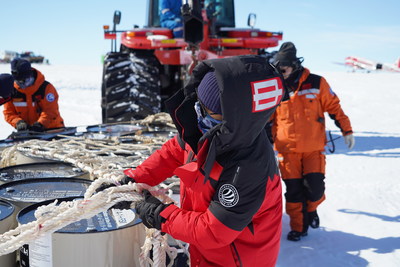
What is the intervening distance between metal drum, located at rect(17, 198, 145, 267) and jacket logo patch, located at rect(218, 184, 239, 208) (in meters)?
0.39

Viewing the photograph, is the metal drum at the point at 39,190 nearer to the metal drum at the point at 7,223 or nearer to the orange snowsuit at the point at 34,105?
the metal drum at the point at 7,223

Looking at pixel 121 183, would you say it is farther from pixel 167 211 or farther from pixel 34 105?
pixel 34 105

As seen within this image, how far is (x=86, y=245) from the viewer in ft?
4.78

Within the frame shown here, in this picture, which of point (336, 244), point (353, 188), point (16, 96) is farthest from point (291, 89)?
point (16, 96)

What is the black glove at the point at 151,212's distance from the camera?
1515 millimetres

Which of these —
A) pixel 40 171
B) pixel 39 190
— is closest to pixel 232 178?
pixel 39 190

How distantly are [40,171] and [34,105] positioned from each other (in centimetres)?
254

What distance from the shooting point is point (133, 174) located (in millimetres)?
1857

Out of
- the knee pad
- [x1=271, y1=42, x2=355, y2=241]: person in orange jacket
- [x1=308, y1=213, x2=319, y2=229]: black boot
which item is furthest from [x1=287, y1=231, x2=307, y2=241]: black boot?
the knee pad

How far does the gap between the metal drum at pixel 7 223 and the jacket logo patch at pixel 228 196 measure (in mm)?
798

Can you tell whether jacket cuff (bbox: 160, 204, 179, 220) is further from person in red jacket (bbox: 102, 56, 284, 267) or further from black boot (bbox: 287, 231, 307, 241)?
black boot (bbox: 287, 231, 307, 241)

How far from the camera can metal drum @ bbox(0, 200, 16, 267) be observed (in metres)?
1.55

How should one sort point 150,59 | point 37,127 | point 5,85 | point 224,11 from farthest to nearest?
point 224,11, point 150,59, point 37,127, point 5,85

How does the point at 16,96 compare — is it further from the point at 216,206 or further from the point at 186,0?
the point at 216,206
